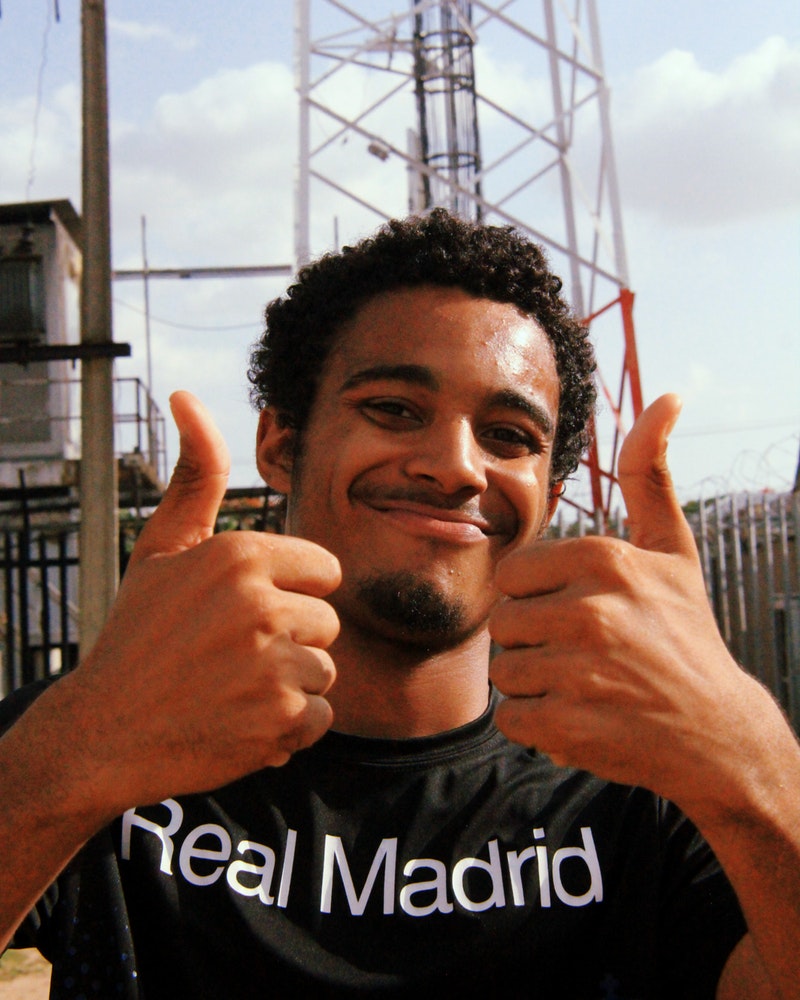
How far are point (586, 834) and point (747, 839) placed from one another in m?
0.56

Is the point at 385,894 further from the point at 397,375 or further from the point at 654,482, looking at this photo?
the point at 397,375

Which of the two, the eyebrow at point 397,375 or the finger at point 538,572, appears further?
the eyebrow at point 397,375

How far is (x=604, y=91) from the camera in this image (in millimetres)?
7973

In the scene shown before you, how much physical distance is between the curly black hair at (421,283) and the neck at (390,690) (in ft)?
1.83

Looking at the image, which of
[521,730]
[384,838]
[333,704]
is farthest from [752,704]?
[333,704]

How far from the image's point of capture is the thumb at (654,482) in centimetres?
151

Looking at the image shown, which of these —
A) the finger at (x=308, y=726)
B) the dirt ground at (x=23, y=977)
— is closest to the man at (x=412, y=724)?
the finger at (x=308, y=726)

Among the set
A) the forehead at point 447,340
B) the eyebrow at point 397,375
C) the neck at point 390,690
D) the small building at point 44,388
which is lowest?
the neck at point 390,690

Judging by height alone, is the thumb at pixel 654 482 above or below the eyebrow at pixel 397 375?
below

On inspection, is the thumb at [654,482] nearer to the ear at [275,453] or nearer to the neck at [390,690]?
the neck at [390,690]

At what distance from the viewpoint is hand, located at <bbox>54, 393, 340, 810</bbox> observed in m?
1.35

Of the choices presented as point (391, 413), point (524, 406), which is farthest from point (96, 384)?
point (524, 406)

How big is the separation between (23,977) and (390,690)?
144 inches

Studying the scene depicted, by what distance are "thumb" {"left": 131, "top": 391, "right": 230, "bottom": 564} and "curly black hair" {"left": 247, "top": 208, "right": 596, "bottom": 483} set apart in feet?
2.62
